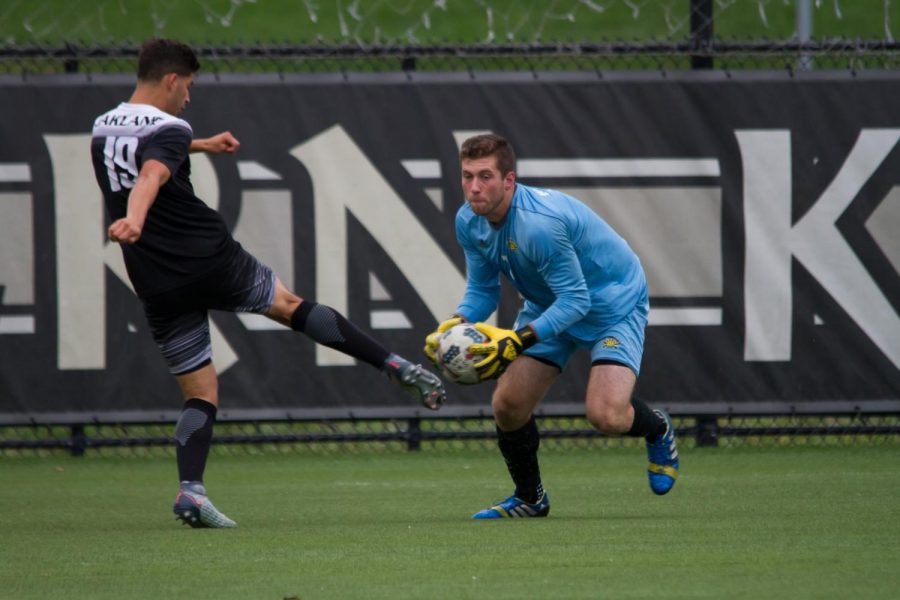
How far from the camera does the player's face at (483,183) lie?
628cm

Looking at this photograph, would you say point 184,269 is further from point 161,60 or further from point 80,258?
point 80,258

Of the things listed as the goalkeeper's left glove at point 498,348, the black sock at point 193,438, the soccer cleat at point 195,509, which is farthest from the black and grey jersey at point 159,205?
the goalkeeper's left glove at point 498,348

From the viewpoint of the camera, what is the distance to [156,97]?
6398mm

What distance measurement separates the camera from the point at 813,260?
31.3 feet

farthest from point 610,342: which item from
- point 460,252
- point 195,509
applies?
point 460,252

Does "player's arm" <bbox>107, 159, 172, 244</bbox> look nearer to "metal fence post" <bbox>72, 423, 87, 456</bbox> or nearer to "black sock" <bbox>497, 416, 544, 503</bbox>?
"black sock" <bbox>497, 416, 544, 503</bbox>

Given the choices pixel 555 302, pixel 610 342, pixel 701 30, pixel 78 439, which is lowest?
pixel 78 439

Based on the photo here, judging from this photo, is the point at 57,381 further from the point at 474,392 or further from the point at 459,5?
the point at 459,5

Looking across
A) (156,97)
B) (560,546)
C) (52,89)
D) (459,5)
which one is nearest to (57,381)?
(52,89)

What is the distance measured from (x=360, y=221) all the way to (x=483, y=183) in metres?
3.35

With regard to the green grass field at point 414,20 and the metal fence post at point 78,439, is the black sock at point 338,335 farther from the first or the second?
the green grass field at point 414,20

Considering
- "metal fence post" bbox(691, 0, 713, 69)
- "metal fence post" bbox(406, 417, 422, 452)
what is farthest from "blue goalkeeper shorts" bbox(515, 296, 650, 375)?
"metal fence post" bbox(691, 0, 713, 69)

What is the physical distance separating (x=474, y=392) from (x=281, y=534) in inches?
141

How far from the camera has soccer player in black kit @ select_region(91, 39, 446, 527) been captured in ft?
20.6
